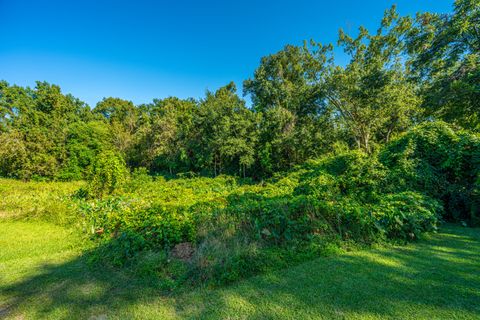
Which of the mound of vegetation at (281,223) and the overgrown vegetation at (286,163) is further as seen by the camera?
the overgrown vegetation at (286,163)

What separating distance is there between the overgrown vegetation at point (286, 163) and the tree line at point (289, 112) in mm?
101

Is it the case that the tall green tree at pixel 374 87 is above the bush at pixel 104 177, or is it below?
above

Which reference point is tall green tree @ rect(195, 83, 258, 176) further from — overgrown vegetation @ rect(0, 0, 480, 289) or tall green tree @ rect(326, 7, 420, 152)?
tall green tree @ rect(326, 7, 420, 152)

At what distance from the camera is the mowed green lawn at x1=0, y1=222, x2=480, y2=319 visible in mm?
2193

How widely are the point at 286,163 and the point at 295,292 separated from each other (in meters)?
15.9

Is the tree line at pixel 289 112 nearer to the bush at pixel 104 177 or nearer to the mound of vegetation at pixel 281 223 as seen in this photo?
the bush at pixel 104 177

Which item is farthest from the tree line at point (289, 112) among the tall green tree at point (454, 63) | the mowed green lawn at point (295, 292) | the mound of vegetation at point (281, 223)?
the mowed green lawn at point (295, 292)

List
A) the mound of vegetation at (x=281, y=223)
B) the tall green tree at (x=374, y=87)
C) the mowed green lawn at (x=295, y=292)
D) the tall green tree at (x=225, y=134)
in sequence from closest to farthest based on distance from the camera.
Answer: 1. the mowed green lawn at (x=295, y=292)
2. the mound of vegetation at (x=281, y=223)
3. the tall green tree at (x=374, y=87)
4. the tall green tree at (x=225, y=134)

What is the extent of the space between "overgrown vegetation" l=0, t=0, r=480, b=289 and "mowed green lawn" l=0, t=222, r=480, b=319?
1.02ft

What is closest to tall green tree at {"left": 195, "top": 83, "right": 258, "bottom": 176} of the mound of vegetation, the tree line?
the tree line

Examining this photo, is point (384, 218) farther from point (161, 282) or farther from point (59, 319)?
point (59, 319)

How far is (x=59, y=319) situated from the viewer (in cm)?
225

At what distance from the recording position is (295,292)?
8.20ft

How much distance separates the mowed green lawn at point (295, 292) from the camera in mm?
2193
